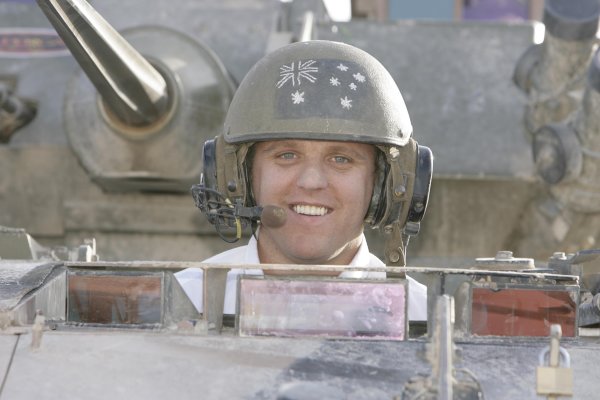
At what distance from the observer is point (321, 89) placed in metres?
4.55

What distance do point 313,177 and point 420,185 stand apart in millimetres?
423

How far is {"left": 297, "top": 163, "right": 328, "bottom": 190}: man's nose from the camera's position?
4.43 metres

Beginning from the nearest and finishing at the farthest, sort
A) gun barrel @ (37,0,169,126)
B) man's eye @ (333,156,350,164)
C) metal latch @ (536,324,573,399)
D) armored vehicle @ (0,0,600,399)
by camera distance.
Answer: metal latch @ (536,324,573,399) → man's eye @ (333,156,350,164) → gun barrel @ (37,0,169,126) → armored vehicle @ (0,0,600,399)

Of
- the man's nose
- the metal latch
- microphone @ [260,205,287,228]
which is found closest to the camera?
the metal latch

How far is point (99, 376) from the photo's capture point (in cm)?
309

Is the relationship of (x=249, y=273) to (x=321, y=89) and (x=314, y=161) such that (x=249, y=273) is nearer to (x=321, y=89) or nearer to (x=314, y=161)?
(x=314, y=161)

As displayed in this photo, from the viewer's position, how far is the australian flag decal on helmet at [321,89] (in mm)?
4508

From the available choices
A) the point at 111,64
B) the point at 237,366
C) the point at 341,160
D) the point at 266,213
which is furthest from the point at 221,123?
the point at 237,366

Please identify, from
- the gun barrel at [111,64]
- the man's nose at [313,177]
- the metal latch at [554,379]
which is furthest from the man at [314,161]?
the gun barrel at [111,64]

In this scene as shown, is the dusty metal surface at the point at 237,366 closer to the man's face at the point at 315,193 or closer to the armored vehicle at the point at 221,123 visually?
the armored vehicle at the point at 221,123

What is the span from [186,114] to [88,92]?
0.75m

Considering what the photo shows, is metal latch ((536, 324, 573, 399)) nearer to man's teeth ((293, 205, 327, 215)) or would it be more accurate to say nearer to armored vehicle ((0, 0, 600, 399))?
armored vehicle ((0, 0, 600, 399))

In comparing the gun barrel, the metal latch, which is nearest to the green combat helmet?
the metal latch

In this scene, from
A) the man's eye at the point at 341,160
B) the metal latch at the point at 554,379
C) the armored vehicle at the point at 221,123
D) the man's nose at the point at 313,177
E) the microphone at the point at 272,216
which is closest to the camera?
the metal latch at the point at 554,379
